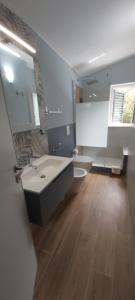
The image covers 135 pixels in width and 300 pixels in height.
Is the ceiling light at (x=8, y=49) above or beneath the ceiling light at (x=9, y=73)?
above

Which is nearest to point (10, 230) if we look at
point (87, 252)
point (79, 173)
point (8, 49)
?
point (87, 252)

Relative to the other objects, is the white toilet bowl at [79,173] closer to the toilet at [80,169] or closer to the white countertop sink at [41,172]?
the toilet at [80,169]

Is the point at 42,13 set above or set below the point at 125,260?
above

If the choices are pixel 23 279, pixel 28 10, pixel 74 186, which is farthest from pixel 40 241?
pixel 28 10

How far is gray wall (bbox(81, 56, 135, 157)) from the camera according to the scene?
109 inches

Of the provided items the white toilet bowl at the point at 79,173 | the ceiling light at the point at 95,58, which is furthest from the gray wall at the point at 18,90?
the ceiling light at the point at 95,58

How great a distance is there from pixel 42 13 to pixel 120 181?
2.69 m

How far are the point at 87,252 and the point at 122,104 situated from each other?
9.60 feet

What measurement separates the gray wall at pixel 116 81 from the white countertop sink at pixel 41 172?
189 cm

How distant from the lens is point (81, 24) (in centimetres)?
149

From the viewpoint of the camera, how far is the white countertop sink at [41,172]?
104 centimetres

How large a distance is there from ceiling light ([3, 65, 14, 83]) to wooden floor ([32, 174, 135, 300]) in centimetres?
164

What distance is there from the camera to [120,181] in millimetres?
2623

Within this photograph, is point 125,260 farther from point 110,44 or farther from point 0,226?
point 110,44
